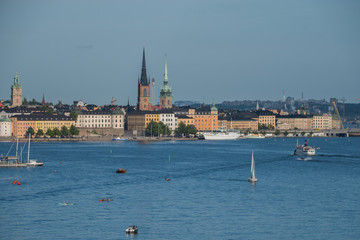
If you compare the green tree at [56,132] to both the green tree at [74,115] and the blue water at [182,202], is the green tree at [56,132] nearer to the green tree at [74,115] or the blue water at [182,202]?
the green tree at [74,115]

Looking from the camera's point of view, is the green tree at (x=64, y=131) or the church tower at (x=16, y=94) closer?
the green tree at (x=64, y=131)

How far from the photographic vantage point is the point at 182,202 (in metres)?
36.2

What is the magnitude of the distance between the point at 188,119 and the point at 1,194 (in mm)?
90700

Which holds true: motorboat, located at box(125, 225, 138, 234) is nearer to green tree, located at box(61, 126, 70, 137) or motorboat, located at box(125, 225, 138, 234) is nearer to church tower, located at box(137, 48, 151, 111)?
green tree, located at box(61, 126, 70, 137)

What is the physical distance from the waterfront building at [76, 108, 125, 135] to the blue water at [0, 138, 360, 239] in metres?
66.1

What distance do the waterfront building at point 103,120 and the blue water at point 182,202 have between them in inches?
2604

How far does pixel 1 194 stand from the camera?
38438 millimetres

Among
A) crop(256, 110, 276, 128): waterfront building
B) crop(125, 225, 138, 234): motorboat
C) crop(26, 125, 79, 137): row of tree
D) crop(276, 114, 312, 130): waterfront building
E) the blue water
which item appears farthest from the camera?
crop(276, 114, 312, 130): waterfront building

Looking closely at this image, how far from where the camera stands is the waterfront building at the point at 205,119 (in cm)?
13300

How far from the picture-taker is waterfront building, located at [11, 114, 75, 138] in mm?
109125

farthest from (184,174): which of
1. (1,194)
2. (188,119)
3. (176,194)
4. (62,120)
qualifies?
(188,119)

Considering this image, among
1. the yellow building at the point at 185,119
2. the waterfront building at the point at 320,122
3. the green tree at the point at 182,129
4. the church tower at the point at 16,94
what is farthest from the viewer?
the waterfront building at the point at 320,122

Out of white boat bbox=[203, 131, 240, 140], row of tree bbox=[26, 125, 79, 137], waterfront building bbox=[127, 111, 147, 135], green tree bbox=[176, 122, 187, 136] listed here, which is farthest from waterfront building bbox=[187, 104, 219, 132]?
row of tree bbox=[26, 125, 79, 137]

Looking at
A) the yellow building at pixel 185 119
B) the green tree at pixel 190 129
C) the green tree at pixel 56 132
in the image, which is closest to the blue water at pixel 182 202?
the green tree at pixel 56 132
